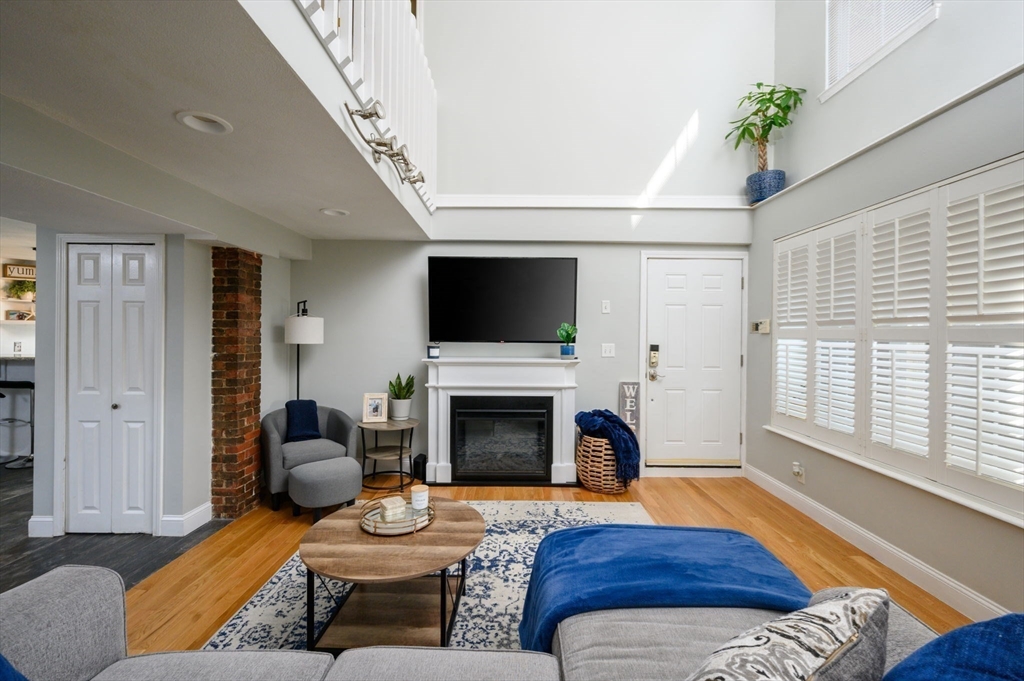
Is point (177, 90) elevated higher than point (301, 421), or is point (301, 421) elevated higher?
point (177, 90)

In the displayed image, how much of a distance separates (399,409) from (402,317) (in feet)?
2.74

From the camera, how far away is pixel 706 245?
3.80 metres

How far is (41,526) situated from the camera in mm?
2570

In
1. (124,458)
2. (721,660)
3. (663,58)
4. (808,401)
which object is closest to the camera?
(721,660)

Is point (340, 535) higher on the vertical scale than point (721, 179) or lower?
lower

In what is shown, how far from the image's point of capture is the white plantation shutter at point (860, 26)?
2.62m

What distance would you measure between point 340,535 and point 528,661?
3.48 ft

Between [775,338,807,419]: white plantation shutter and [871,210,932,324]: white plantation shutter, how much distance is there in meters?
0.69

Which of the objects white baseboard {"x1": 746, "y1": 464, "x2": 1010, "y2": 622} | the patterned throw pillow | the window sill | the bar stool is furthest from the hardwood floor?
the bar stool

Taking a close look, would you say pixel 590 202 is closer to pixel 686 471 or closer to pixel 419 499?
pixel 686 471

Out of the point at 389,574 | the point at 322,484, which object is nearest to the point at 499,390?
the point at 322,484

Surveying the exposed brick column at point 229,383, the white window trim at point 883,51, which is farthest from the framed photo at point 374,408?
the white window trim at point 883,51

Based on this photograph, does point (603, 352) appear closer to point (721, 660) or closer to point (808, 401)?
point (808, 401)

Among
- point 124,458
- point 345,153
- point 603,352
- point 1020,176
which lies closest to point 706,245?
point 603,352
